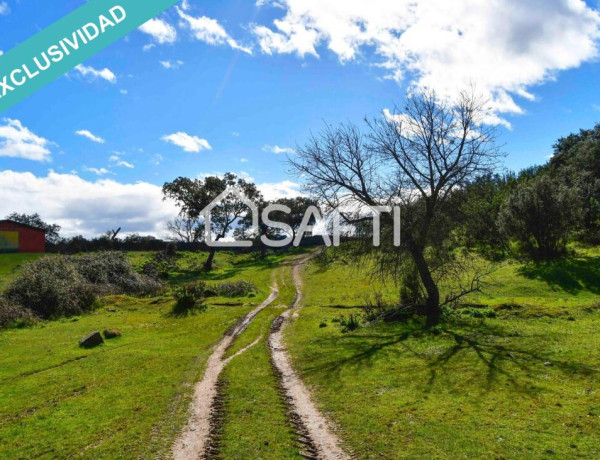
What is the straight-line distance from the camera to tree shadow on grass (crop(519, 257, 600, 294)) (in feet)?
111

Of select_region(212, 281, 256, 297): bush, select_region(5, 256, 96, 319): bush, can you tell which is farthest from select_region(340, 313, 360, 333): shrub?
select_region(5, 256, 96, 319): bush

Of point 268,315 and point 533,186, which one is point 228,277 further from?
point 533,186

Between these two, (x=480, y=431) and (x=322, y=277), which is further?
(x=322, y=277)

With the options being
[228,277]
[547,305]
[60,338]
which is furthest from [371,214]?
[228,277]

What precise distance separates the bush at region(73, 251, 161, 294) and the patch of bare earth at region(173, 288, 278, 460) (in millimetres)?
24483

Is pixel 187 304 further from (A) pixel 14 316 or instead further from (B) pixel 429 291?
(B) pixel 429 291

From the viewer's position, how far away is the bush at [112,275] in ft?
139

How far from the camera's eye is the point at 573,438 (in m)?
10.1

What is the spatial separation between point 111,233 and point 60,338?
76.8m

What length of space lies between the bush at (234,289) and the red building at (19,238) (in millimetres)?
41430

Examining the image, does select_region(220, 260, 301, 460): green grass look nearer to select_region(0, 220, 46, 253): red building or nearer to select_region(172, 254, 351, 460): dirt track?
select_region(172, 254, 351, 460): dirt track

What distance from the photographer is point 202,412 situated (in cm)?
1295

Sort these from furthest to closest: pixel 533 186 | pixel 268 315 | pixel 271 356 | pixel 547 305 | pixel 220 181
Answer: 1. pixel 220 181
2. pixel 533 186
3. pixel 268 315
4. pixel 547 305
5. pixel 271 356

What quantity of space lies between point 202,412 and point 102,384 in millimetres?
5992
